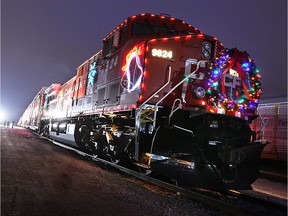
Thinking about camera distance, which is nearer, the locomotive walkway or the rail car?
the locomotive walkway

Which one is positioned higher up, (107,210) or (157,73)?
(157,73)

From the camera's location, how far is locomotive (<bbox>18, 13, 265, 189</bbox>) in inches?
235

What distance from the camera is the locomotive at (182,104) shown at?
19.6ft

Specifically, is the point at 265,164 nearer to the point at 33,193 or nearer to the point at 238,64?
the point at 238,64

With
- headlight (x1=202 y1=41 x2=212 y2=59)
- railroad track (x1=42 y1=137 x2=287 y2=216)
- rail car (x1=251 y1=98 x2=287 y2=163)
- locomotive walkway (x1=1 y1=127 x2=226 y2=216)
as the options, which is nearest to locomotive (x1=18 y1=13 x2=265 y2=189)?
headlight (x1=202 y1=41 x2=212 y2=59)

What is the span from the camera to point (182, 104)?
6609 mm

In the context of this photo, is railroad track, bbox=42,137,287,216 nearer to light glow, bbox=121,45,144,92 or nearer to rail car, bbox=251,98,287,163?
light glow, bbox=121,45,144,92

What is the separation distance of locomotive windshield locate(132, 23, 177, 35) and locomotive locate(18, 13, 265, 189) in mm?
25

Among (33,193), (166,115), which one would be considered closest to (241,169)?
(166,115)

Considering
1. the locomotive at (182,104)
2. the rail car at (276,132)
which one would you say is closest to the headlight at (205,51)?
the locomotive at (182,104)

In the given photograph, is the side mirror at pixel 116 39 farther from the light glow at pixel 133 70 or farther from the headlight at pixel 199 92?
the headlight at pixel 199 92

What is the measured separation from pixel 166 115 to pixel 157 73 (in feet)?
3.10

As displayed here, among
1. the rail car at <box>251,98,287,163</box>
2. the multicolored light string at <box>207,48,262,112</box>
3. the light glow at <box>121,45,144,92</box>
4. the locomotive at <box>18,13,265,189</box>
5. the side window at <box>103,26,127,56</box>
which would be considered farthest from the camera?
the rail car at <box>251,98,287,163</box>

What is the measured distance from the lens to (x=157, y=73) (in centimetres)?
688
